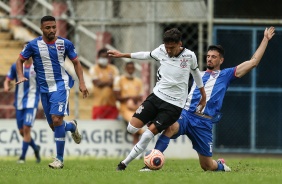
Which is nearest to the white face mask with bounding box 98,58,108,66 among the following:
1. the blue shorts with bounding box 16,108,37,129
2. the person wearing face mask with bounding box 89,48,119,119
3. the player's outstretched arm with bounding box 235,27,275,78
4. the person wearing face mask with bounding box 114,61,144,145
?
the person wearing face mask with bounding box 89,48,119,119

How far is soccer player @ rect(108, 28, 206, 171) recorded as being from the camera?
1268 centimetres

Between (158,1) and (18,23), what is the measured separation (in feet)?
14.1

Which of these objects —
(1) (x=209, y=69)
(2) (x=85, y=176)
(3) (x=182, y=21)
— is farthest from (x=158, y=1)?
(2) (x=85, y=176)

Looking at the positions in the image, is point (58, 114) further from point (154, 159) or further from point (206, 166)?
point (206, 166)

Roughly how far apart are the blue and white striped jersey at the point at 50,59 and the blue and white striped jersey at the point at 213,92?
2.08 metres

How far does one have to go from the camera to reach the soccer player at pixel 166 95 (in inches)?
499

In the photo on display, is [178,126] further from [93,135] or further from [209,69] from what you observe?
[93,135]

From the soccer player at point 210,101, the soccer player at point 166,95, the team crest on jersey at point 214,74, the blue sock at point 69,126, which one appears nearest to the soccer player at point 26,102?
the blue sock at point 69,126

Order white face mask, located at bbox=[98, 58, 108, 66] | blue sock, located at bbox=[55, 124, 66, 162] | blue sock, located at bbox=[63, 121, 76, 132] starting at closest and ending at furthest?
blue sock, located at bbox=[55, 124, 66, 162], blue sock, located at bbox=[63, 121, 76, 132], white face mask, located at bbox=[98, 58, 108, 66]

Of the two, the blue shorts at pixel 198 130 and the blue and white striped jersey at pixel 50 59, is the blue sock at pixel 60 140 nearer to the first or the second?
the blue and white striped jersey at pixel 50 59

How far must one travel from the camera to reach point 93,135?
20.5 metres

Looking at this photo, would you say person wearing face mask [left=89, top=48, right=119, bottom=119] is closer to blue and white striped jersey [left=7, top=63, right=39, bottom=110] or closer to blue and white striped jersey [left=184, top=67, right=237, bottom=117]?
blue and white striped jersey [left=7, top=63, right=39, bottom=110]

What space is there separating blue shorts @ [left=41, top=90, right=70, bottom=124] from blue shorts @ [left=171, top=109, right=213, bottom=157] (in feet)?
6.38

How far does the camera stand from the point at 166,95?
42.1ft
